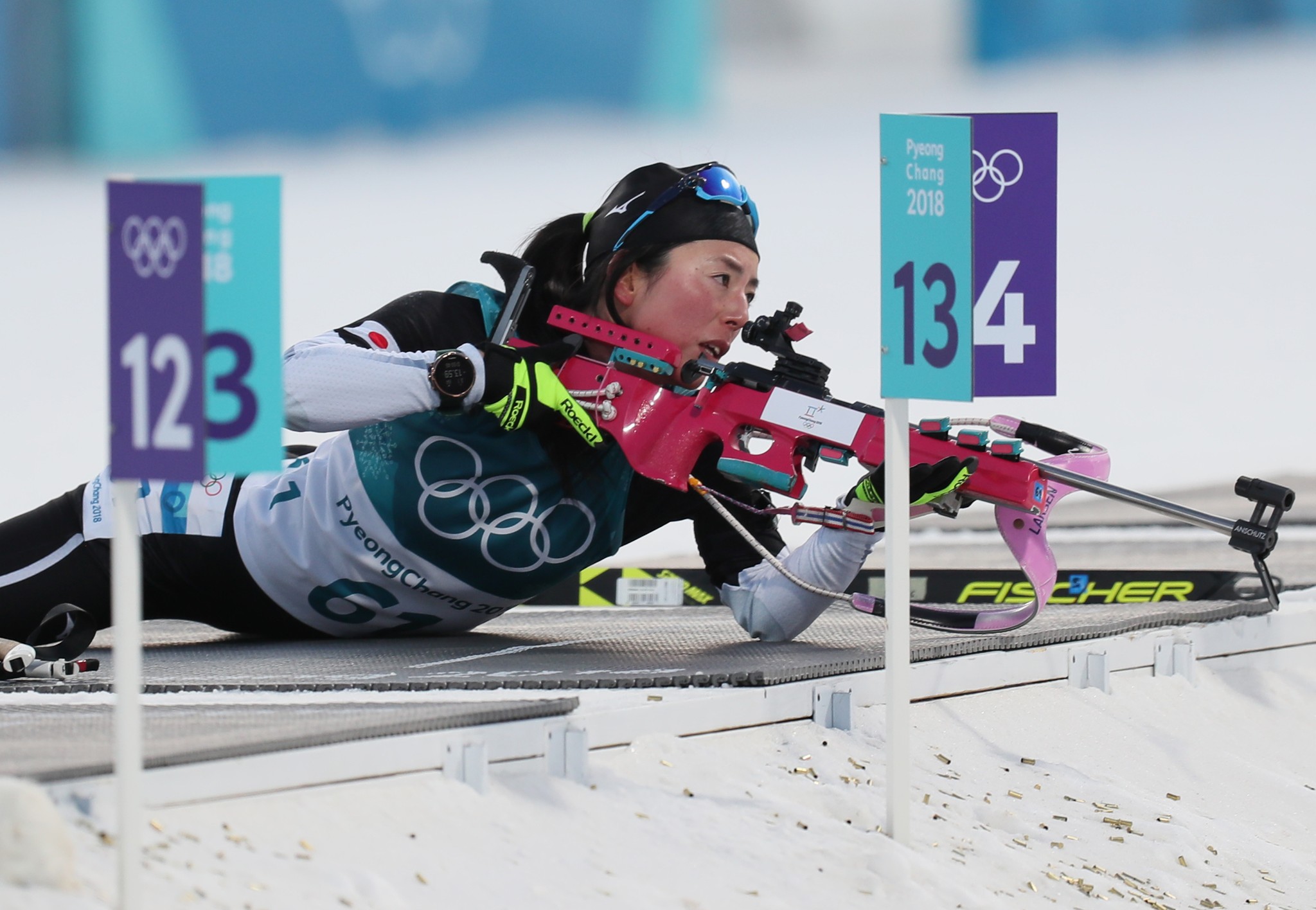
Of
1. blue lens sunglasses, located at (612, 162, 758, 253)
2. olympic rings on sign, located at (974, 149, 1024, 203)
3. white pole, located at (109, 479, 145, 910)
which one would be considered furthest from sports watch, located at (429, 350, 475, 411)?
white pole, located at (109, 479, 145, 910)

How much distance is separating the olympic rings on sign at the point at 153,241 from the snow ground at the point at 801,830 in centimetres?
40

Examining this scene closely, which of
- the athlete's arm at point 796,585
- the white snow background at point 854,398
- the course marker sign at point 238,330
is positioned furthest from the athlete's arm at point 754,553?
the course marker sign at point 238,330

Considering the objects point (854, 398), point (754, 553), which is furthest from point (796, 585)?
point (854, 398)

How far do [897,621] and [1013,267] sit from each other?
2.04ft

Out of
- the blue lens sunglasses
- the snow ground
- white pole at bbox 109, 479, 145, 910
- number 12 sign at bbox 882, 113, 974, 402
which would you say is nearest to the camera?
white pole at bbox 109, 479, 145, 910

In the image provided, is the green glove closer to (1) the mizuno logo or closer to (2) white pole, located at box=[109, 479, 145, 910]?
(1) the mizuno logo

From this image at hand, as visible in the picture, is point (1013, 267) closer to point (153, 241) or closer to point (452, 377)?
point (452, 377)

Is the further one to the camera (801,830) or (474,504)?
(474,504)

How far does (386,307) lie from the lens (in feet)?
7.02

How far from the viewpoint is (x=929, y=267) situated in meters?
1.49

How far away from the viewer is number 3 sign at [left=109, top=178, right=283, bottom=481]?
1.06 m

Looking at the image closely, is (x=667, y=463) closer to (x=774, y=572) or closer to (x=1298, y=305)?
(x=774, y=572)

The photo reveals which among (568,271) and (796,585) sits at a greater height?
(568,271)

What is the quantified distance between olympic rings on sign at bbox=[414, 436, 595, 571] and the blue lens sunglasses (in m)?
0.34
